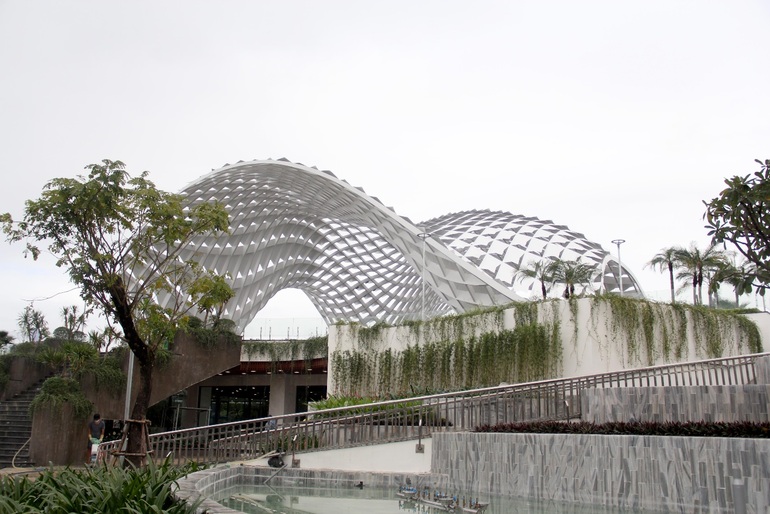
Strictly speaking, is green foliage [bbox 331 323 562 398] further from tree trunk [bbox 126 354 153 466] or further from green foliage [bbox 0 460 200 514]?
green foliage [bbox 0 460 200 514]

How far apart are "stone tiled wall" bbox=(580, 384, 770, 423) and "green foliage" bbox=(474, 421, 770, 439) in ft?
4.28

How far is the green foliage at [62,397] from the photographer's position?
70.0 feet

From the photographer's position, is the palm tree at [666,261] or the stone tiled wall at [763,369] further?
the palm tree at [666,261]

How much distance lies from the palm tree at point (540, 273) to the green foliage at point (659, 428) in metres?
18.4

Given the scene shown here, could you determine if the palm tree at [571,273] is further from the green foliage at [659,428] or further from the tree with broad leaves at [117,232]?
the tree with broad leaves at [117,232]

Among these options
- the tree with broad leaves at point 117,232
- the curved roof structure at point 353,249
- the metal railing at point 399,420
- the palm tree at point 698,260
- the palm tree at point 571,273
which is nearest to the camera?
the tree with broad leaves at point 117,232

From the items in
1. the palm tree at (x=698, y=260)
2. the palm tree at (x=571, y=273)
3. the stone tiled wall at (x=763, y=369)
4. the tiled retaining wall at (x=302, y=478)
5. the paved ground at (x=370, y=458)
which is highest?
the palm tree at (x=698, y=260)

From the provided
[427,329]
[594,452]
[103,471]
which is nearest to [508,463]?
[594,452]

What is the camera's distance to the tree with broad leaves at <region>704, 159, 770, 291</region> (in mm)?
9625

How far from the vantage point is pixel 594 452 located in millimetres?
12039

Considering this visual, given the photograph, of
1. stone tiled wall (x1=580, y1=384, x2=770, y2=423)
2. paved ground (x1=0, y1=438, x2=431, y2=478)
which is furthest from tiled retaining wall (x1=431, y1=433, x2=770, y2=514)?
stone tiled wall (x1=580, y1=384, x2=770, y2=423)

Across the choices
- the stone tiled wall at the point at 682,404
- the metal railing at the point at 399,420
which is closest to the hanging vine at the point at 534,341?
the metal railing at the point at 399,420

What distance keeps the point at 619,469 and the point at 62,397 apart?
17617 mm

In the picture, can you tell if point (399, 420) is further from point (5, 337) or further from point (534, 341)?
point (5, 337)
